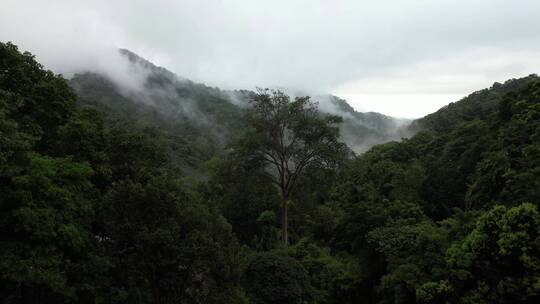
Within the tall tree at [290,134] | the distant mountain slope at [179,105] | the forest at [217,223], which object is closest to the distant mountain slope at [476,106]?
the forest at [217,223]

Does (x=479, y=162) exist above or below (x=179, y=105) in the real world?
below

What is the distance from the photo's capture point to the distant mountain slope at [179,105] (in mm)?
91856

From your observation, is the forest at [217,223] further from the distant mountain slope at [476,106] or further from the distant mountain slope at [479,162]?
the distant mountain slope at [476,106]

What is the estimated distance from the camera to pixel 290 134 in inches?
942

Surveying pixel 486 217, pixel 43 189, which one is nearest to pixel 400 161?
pixel 486 217

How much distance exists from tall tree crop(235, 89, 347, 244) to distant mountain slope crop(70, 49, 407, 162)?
50.4 metres

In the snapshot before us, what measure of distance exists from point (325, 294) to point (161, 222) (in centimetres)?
921

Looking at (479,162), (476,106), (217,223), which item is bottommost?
(217,223)

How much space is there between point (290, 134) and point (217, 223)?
10948 millimetres

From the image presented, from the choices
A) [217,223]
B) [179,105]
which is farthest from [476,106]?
[179,105]

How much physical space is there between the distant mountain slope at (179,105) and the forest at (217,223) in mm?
51247

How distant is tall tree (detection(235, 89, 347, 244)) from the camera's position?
76.0 ft

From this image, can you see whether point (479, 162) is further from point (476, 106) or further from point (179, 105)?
point (179, 105)

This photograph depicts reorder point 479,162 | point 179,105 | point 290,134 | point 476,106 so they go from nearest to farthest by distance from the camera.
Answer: point 290,134
point 479,162
point 476,106
point 179,105
